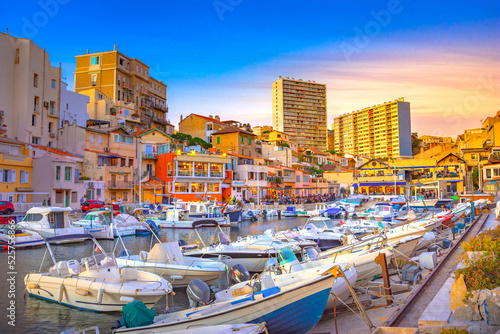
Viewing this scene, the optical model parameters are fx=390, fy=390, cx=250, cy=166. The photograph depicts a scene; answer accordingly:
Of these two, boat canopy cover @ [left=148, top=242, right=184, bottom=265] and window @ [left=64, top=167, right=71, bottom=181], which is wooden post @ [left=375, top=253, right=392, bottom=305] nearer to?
boat canopy cover @ [left=148, top=242, right=184, bottom=265]

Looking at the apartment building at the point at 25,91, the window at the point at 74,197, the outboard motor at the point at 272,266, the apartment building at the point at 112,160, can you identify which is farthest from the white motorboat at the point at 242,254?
the apartment building at the point at 25,91

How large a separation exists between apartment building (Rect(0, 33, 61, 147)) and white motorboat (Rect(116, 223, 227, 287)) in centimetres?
3966

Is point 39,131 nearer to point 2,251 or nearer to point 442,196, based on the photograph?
point 2,251

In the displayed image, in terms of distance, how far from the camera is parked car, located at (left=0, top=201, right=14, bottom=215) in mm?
35406

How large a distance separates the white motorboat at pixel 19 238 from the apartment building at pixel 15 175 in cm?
1132

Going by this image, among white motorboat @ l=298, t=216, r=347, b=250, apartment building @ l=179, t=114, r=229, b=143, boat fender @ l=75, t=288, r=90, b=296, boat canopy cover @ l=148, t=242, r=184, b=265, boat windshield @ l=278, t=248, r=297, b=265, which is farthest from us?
apartment building @ l=179, t=114, r=229, b=143

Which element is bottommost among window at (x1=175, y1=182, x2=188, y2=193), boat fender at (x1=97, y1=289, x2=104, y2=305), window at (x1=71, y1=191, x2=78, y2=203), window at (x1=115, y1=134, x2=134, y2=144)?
boat fender at (x1=97, y1=289, x2=104, y2=305)

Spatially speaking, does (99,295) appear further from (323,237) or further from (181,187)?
(181,187)

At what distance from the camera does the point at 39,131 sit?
53.8m

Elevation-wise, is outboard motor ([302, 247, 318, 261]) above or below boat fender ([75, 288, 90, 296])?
above

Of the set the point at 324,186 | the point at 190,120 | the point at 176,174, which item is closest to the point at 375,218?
the point at 176,174

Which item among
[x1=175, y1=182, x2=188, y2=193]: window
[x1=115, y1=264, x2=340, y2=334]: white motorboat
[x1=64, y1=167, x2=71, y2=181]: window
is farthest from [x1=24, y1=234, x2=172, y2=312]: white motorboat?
[x1=175, y1=182, x2=188, y2=193]: window

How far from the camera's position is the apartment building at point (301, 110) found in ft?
488

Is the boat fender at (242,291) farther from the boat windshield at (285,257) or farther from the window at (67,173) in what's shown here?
the window at (67,173)
